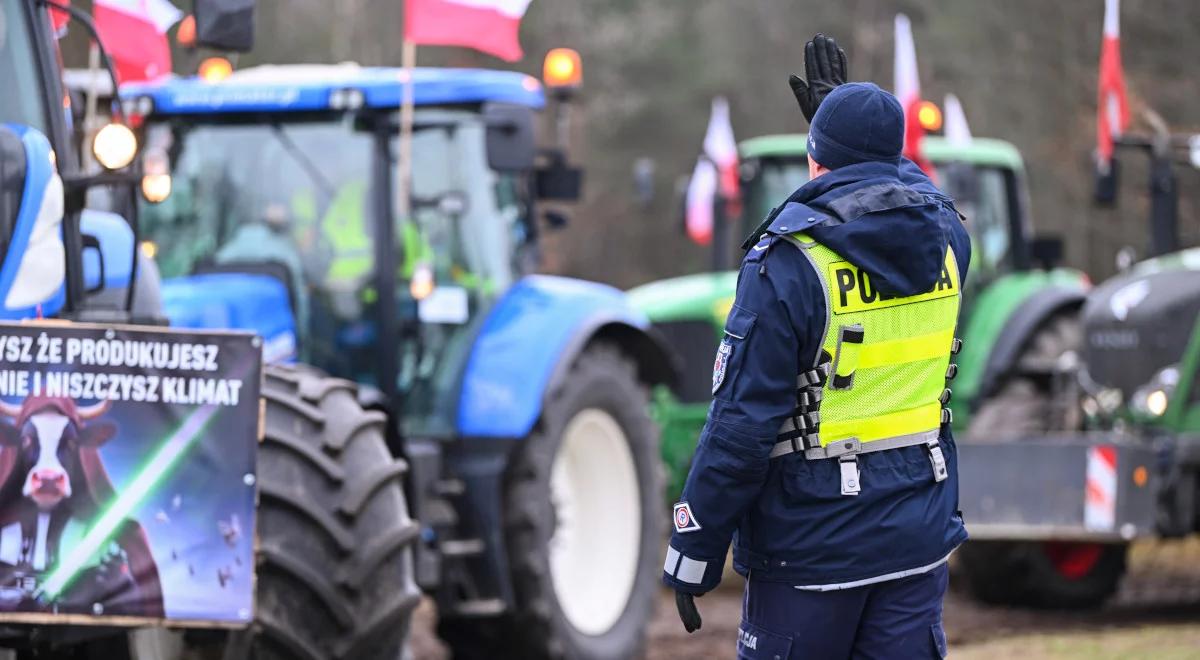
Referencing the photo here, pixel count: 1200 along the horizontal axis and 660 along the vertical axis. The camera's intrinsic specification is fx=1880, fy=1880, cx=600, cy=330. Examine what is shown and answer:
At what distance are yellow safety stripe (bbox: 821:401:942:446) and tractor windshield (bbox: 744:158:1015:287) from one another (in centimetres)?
703

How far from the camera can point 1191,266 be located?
30.7 ft

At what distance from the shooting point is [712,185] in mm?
12344

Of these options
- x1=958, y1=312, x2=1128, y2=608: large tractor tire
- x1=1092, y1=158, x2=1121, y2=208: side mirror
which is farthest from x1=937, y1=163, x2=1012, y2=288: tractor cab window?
x1=958, y1=312, x2=1128, y2=608: large tractor tire

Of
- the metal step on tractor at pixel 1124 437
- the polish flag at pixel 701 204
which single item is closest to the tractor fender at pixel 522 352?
the metal step on tractor at pixel 1124 437

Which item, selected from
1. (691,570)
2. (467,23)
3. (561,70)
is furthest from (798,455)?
(467,23)

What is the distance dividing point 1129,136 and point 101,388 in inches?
278

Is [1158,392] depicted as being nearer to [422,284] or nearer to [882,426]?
[422,284]

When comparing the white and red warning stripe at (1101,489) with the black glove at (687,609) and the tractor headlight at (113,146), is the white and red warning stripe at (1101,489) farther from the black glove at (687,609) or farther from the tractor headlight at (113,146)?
the tractor headlight at (113,146)

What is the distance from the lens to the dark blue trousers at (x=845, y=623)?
4.02m

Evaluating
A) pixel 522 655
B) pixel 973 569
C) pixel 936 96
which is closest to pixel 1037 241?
pixel 973 569

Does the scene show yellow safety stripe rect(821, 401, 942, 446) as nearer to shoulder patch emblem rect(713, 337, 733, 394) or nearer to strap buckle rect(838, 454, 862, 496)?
strap buckle rect(838, 454, 862, 496)

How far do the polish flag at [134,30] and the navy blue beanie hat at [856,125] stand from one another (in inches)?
163

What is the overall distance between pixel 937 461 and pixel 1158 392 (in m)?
5.47

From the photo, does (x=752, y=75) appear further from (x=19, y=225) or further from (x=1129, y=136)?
(x=19, y=225)
